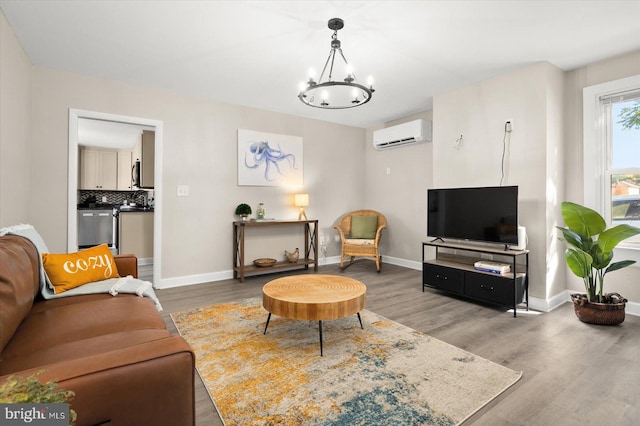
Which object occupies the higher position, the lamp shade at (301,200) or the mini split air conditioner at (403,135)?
the mini split air conditioner at (403,135)

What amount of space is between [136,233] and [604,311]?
618cm

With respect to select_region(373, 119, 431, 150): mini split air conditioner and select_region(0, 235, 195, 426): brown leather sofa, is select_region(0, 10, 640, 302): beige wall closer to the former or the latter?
select_region(373, 119, 431, 150): mini split air conditioner

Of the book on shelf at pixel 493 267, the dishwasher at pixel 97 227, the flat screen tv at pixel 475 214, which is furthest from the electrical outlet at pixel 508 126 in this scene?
the dishwasher at pixel 97 227

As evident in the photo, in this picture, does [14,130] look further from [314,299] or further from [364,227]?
[364,227]

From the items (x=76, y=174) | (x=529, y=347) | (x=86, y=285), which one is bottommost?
(x=529, y=347)

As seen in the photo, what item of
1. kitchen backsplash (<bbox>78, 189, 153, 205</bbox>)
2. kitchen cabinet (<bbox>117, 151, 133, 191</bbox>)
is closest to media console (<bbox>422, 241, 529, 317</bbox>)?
kitchen backsplash (<bbox>78, 189, 153, 205</bbox>)

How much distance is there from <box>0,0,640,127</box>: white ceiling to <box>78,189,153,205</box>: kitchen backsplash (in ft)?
16.1

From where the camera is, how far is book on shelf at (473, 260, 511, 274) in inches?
125

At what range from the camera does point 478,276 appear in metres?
3.31

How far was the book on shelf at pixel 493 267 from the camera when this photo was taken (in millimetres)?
3164

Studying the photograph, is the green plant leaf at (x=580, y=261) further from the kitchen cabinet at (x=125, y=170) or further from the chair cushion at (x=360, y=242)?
the kitchen cabinet at (x=125, y=170)

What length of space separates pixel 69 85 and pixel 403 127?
429 centimetres

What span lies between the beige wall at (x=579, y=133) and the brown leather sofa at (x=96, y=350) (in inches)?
157

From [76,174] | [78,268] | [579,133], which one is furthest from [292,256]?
[579,133]
